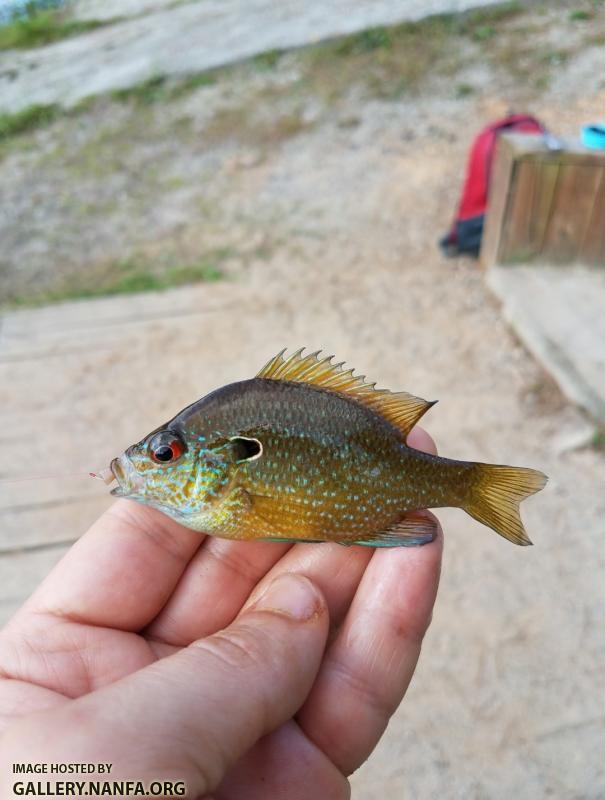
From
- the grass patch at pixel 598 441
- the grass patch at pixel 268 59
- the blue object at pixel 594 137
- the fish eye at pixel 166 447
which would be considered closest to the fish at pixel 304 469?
the fish eye at pixel 166 447

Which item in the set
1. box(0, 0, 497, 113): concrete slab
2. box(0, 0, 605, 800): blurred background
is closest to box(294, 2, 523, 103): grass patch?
box(0, 0, 605, 800): blurred background

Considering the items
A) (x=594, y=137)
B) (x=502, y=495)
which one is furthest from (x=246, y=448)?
(x=594, y=137)

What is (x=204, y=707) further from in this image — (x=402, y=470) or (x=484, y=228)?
(x=484, y=228)

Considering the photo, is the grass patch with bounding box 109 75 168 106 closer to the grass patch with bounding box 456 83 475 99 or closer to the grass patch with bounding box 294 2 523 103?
the grass patch with bounding box 294 2 523 103

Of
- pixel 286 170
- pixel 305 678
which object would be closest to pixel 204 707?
pixel 305 678

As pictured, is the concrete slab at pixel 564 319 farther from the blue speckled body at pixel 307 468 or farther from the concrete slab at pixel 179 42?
the concrete slab at pixel 179 42

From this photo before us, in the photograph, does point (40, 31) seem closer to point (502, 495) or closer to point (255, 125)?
point (255, 125)
